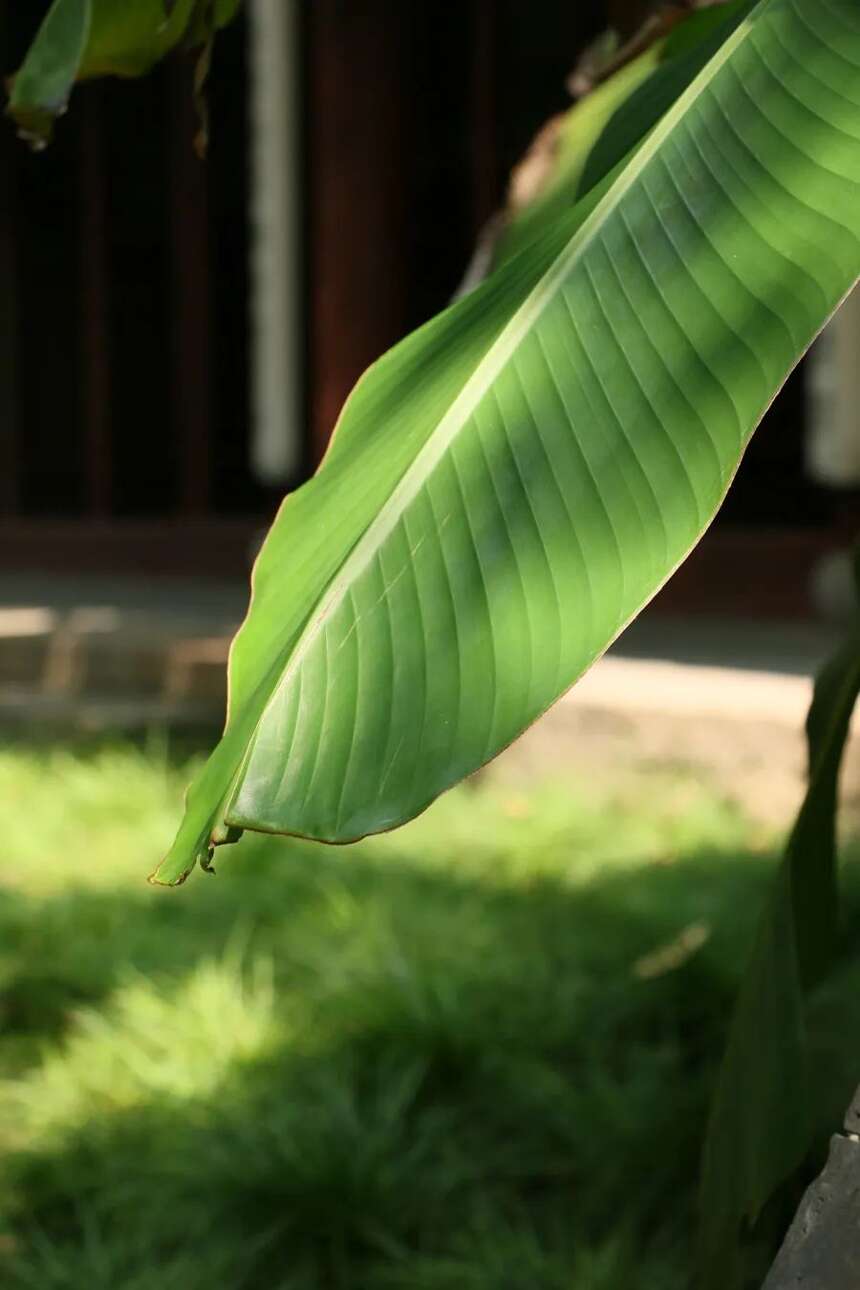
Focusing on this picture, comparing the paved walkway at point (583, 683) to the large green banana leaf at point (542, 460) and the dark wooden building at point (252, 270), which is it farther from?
the large green banana leaf at point (542, 460)

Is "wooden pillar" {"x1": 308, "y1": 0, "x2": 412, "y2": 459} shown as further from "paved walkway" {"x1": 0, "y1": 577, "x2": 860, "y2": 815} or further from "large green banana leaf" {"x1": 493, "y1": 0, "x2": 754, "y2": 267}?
"large green banana leaf" {"x1": 493, "y1": 0, "x2": 754, "y2": 267}

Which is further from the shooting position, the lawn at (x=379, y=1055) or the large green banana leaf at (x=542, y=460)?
the lawn at (x=379, y=1055)

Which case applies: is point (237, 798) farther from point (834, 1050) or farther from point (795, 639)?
point (795, 639)

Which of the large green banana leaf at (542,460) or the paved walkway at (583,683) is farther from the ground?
the large green banana leaf at (542,460)

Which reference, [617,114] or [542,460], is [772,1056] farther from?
[617,114]

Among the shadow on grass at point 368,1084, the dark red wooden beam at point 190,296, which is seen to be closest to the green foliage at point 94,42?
the shadow on grass at point 368,1084

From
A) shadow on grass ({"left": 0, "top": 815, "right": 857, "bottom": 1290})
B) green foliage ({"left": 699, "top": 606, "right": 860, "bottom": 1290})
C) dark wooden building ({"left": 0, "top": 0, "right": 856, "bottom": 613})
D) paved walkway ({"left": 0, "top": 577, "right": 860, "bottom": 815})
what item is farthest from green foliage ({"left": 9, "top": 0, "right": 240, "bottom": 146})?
dark wooden building ({"left": 0, "top": 0, "right": 856, "bottom": 613})

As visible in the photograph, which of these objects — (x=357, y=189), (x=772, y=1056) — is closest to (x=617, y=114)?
(x=772, y=1056)
